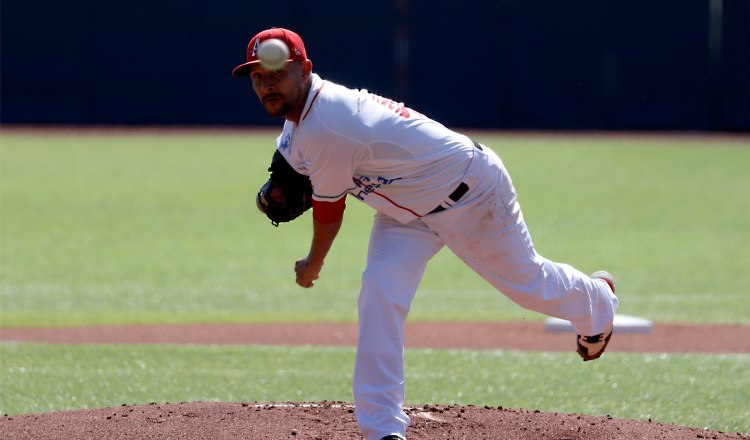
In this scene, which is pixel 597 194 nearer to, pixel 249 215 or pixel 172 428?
pixel 249 215

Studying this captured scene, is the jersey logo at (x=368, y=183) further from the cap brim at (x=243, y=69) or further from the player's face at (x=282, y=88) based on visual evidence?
the cap brim at (x=243, y=69)

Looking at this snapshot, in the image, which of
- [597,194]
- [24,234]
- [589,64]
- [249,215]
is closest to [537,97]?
[589,64]

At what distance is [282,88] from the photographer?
4500mm

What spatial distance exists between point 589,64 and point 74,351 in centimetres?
1749

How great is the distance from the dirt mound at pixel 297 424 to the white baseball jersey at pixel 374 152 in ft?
3.26

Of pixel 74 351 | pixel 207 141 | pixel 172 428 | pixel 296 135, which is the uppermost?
pixel 296 135

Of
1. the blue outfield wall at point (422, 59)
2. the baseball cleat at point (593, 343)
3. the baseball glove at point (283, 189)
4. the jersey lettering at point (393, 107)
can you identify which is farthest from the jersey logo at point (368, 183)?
the blue outfield wall at point (422, 59)

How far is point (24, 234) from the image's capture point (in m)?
14.5

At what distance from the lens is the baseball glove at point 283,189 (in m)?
5.00

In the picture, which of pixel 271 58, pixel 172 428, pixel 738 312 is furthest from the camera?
pixel 738 312

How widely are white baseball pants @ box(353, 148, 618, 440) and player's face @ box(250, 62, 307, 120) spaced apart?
0.63 metres

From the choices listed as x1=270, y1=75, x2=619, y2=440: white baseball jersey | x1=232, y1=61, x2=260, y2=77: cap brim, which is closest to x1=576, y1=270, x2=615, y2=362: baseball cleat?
x1=270, y1=75, x2=619, y2=440: white baseball jersey

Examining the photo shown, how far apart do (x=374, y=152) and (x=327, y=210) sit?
0.94ft

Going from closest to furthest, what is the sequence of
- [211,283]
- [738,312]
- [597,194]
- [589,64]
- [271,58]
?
[271,58]
[738,312]
[211,283]
[597,194]
[589,64]
